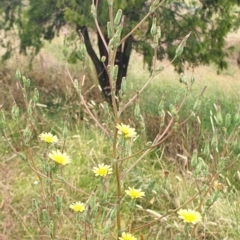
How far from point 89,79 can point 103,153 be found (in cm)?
245

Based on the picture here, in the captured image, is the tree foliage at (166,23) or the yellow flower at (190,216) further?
the tree foliage at (166,23)

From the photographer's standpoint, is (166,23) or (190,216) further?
(166,23)

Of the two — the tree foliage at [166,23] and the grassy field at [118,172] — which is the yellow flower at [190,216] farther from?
the tree foliage at [166,23]

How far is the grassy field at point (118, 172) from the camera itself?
2.07 metres

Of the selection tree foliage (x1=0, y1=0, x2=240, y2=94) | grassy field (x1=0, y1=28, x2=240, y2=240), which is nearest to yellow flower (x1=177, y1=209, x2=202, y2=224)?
grassy field (x1=0, y1=28, x2=240, y2=240)

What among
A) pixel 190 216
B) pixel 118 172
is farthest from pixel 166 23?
pixel 190 216

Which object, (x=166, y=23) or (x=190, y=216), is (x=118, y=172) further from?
(x=166, y=23)

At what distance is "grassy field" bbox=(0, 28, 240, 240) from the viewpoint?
2.07 meters

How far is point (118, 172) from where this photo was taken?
2.13m

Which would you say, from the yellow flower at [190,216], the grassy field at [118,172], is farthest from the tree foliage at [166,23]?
the yellow flower at [190,216]

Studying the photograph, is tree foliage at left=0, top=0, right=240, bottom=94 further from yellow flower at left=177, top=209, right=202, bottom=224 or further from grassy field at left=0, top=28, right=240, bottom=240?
yellow flower at left=177, top=209, right=202, bottom=224

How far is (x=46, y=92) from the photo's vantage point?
22.0 feet

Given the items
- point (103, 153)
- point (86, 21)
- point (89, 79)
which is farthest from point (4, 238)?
point (89, 79)

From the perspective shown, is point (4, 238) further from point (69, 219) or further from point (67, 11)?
point (67, 11)
